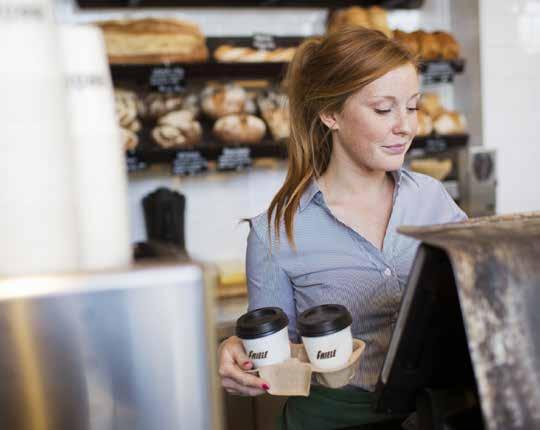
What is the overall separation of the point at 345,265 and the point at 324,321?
1.57 ft

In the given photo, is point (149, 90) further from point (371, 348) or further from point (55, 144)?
point (55, 144)

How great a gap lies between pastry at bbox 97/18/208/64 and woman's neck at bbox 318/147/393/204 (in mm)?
1542

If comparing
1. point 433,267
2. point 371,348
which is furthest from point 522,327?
point 371,348

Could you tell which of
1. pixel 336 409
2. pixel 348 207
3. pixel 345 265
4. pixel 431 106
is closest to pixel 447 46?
pixel 431 106

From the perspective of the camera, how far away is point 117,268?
513 millimetres

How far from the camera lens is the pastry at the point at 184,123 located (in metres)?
2.83

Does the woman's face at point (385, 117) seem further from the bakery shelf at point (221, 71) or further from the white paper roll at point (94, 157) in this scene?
the bakery shelf at point (221, 71)

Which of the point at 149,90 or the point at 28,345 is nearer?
the point at 28,345

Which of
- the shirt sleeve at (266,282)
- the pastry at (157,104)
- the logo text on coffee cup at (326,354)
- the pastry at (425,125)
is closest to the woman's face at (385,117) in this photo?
the shirt sleeve at (266,282)

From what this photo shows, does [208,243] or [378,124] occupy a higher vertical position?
[378,124]

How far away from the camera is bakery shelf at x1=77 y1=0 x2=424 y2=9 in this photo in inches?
115

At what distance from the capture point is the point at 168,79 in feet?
9.17

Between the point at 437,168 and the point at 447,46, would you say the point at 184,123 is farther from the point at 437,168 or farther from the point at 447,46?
the point at 447,46

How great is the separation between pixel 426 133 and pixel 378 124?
1.80m
